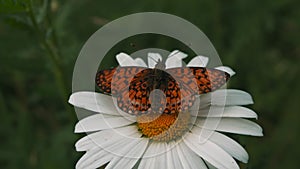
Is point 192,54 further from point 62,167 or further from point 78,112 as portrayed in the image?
point 78,112

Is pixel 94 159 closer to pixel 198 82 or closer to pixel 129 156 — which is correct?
pixel 129 156

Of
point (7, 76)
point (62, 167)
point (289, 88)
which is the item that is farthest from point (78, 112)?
point (289, 88)

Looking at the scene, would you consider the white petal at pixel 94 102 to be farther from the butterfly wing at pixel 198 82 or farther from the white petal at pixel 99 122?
the butterfly wing at pixel 198 82

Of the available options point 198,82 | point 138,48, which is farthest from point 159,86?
point 138,48

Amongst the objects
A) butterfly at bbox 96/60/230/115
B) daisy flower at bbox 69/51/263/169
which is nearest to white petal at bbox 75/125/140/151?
daisy flower at bbox 69/51/263/169

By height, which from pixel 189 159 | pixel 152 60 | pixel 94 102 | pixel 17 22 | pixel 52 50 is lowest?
pixel 189 159

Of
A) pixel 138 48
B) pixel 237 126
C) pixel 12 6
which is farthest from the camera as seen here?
pixel 138 48
